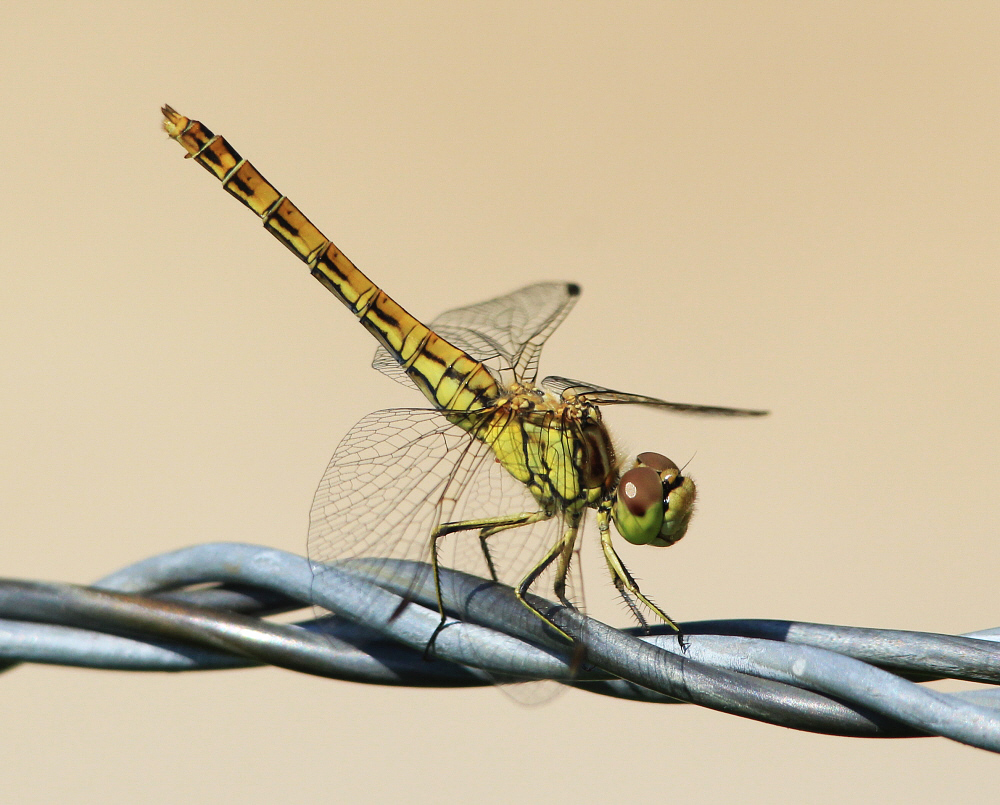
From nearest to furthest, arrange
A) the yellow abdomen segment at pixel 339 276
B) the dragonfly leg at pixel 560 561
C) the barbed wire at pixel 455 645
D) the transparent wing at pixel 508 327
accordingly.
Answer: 1. the barbed wire at pixel 455 645
2. the dragonfly leg at pixel 560 561
3. the yellow abdomen segment at pixel 339 276
4. the transparent wing at pixel 508 327

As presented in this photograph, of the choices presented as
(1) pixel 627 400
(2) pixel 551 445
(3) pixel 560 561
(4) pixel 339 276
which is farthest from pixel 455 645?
(4) pixel 339 276

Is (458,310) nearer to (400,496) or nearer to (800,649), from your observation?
(400,496)

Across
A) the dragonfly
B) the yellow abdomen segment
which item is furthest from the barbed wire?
the yellow abdomen segment

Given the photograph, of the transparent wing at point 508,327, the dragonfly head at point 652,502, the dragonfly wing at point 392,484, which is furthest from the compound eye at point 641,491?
the transparent wing at point 508,327

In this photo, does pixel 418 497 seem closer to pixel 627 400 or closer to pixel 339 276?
pixel 627 400

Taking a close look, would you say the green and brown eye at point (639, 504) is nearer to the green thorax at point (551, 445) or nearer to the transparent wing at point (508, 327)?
the green thorax at point (551, 445)

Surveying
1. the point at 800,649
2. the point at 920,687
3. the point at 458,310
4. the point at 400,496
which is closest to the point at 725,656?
the point at 800,649

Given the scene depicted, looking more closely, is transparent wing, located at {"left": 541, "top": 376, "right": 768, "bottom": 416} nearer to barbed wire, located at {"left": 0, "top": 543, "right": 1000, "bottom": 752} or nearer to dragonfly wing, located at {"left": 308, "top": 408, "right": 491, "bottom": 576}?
dragonfly wing, located at {"left": 308, "top": 408, "right": 491, "bottom": 576}
